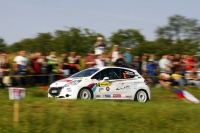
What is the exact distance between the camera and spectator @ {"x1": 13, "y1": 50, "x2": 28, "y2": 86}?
19312mm

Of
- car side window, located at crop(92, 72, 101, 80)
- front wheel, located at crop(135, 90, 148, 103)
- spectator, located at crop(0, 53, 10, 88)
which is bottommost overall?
front wheel, located at crop(135, 90, 148, 103)

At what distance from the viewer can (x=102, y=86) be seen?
1739 cm

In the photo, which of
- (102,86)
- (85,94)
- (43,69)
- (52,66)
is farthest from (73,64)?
(85,94)

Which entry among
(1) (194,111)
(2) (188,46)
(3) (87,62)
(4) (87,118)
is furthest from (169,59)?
(2) (188,46)

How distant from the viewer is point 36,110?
1255 centimetres

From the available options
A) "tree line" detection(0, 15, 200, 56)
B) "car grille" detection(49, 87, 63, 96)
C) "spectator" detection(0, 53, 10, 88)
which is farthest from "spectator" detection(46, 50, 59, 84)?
Result: "tree line" detection(0, 15, 200, 56)

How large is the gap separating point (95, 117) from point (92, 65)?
28.0ft

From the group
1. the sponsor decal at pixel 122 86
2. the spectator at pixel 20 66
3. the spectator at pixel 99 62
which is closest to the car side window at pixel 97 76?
the sponsor decal at pixel 122 86

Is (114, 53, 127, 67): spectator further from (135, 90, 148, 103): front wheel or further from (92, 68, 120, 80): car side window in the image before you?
(135, 90, 148, 103): front wheel

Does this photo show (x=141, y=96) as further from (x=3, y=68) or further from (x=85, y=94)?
(x=3, y=68)

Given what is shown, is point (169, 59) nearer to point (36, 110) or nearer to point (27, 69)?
point (27, 69)

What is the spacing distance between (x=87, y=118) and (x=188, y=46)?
141ft

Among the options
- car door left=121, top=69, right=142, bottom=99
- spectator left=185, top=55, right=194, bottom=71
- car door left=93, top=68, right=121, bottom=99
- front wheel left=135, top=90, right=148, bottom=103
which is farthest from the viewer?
spectator left=185, top=55, right=194, bottom=71

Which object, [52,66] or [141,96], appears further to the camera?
[52,66]
